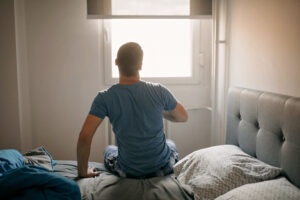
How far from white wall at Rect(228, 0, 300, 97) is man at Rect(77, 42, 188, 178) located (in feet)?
2.01

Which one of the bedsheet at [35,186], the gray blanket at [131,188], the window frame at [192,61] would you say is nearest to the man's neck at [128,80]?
the gray blanket at [131,188]

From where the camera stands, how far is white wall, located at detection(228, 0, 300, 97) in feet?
4.77

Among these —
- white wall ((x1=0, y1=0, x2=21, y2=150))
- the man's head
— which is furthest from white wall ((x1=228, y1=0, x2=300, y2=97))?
white wall ((x1=0, y1=0, x2=21, y2=150))

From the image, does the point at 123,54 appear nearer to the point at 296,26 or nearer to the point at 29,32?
the point at 296,26

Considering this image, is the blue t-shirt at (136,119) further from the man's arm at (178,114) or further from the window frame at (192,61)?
the window frame at (192,61)

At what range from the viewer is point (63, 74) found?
2734mm

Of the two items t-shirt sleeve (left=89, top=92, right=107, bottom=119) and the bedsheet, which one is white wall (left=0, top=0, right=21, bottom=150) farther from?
the bedsheet

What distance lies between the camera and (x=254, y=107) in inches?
66.2

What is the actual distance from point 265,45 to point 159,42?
3.96 feet

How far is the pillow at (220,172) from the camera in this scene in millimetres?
1371

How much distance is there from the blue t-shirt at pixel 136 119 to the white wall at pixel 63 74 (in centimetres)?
111

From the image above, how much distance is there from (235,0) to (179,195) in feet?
5.21

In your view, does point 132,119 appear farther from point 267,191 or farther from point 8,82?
point 8,82

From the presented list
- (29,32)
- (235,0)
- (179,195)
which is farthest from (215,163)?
(29,32)
